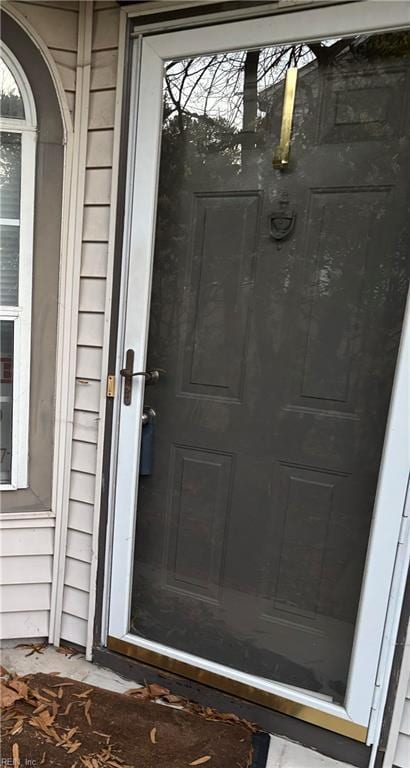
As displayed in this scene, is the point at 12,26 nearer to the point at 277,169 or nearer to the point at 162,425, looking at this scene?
the point at 277,169

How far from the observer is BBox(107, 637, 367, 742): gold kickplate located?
4.55ft

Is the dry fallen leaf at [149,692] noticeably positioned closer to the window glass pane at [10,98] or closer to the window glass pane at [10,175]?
the window glass pane at [10,175]

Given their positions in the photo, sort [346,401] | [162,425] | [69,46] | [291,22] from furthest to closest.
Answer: [162,425], [69,46], [346,401], [291,22]

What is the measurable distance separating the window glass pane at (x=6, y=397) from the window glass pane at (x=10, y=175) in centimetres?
39

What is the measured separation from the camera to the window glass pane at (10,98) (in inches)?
59.6

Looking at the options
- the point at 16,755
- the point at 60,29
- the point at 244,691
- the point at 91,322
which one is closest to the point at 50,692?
the point at 16,755

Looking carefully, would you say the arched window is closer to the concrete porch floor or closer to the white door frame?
the white door frame

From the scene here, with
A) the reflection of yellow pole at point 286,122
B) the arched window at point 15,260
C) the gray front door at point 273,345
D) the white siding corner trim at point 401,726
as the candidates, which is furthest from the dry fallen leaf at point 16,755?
the reflection of yellow pole at point 286,122

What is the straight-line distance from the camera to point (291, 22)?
4.17ft

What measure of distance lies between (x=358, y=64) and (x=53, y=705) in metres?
2.17

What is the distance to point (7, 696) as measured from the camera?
151 centimetres

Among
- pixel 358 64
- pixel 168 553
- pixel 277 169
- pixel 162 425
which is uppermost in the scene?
pixel 358 64

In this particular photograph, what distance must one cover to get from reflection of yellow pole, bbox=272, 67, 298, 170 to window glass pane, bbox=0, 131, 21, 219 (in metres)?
0.87

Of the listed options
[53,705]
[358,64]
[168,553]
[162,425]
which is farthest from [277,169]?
[53,705]
